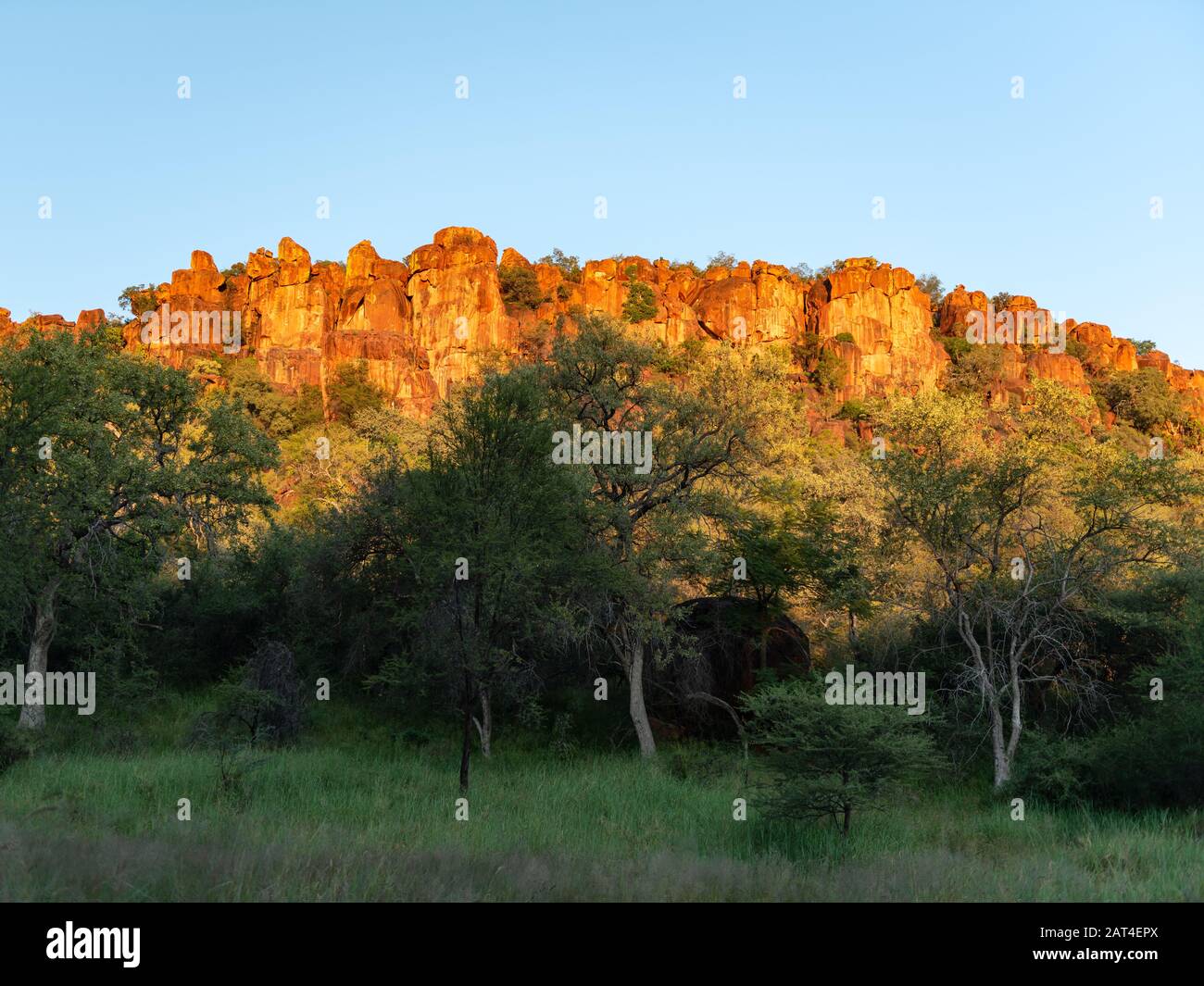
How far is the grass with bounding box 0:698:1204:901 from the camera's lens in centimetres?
850

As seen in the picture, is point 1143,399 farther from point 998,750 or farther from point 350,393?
point 998,750

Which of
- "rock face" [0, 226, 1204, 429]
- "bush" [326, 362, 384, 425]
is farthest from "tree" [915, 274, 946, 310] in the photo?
"bush" [326, 362, 384, 425]

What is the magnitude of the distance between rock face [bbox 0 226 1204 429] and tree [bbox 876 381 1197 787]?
164 feet

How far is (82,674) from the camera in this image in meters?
21.4

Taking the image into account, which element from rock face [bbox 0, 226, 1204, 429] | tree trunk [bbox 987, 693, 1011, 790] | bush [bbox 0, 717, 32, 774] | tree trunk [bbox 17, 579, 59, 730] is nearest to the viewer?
bush [bbox 0, 717, 32, 774]

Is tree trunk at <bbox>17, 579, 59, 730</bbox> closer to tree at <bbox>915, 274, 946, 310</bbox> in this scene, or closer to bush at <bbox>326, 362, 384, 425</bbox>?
bush at <bbox>326, 362, 384, 425</bbox>

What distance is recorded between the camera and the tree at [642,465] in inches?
796

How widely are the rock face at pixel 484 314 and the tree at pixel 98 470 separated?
46.7m

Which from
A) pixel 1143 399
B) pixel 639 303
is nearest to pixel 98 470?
pixel 639 303

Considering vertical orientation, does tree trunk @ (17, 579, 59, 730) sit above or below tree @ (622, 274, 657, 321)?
below

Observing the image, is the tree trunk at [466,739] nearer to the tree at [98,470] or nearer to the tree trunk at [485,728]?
the tree trunk at [485,728]

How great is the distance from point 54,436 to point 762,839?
16.7m

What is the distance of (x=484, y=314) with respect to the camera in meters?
78.1

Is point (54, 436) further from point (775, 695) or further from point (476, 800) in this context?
point (775, 695)
